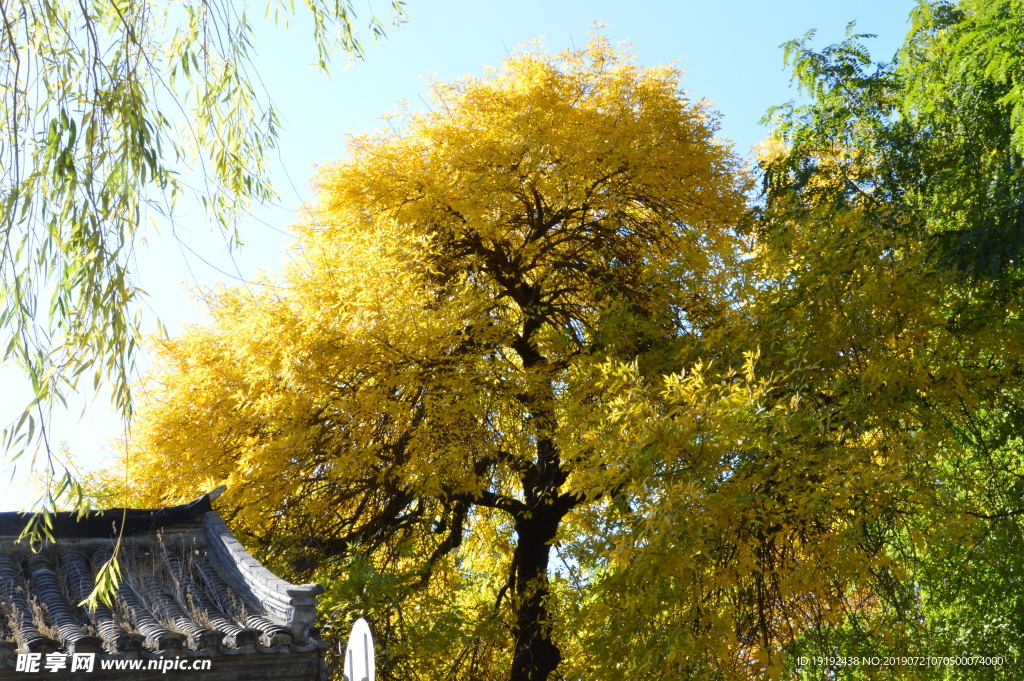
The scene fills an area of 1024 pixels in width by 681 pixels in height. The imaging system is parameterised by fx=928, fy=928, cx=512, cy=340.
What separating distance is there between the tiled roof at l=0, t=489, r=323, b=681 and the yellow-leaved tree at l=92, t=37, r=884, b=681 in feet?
4.07

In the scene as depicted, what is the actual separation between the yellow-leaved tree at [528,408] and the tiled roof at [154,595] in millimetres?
1240

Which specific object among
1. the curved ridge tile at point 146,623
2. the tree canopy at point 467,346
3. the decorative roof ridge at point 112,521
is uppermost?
the tree canopy at point 467,346

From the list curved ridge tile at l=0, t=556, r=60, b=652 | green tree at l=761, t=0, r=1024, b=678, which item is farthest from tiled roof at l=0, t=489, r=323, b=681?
green tree at l=761, t=0, r=1024, b=678

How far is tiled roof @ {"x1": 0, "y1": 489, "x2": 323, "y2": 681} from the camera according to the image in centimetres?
588

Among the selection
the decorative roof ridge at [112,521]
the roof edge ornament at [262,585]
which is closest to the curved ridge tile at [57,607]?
the decorative roof ridge at [112,521]

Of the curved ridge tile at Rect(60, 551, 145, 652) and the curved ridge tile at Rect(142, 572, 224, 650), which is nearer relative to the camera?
the curved ridge tile at Rect(60, 551, 145, 652)

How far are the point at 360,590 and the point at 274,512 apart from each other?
1783 millimetres

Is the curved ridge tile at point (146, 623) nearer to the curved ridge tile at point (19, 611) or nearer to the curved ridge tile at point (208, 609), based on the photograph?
the curved ridge tile at point (208, 609)

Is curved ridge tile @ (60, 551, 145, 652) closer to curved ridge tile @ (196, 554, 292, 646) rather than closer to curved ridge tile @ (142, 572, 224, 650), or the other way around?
curved ridge tile @ (142, 572, 224, 650)

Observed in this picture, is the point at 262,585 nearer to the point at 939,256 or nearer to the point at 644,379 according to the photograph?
the point at 644,379

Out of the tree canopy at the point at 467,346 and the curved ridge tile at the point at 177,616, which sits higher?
the tree canopy at the point at 467,346

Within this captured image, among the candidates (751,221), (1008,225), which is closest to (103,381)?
(1008,225)

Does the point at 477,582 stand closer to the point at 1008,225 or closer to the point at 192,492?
the point at 192,492

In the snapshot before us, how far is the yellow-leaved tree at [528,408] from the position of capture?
7.57 meters
